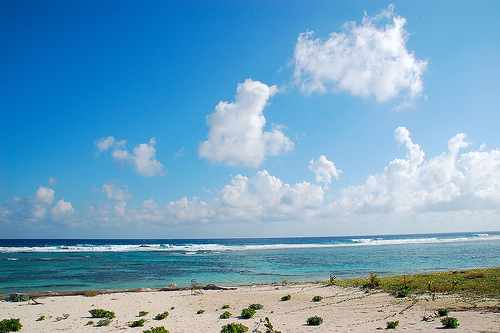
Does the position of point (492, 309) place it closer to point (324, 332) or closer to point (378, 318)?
point (378, 318)

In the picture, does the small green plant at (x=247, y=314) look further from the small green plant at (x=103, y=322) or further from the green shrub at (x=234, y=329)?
the small green plant at (x=103, y=322)

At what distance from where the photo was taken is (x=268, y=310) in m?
14.7

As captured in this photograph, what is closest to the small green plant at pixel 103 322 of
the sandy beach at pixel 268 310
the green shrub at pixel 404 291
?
the sandy beach at pixel 268 310

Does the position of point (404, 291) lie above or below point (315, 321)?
below

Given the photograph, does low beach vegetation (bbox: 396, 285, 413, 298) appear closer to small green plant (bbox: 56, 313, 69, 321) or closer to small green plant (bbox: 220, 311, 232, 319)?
small green plant (bbox: 220, 311, 232, 319)

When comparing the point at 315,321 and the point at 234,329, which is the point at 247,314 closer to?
the point at 234,329

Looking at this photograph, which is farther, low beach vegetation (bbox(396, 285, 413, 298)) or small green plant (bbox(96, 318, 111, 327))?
low beach vegetation (bbox(396, 285, 413, 298))

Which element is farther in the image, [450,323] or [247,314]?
[247,314]

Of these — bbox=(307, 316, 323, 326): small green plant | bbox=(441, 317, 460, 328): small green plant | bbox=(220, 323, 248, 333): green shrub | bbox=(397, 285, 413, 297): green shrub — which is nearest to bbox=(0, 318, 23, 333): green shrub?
bbox=(220, 323, 248, 333): green shrub

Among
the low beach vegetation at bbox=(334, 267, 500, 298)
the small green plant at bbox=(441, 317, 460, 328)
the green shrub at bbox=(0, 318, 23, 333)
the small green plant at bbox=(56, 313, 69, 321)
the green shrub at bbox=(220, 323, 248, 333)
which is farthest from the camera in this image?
the low beach vegetation at bbox=(334, 267, 500, 298)

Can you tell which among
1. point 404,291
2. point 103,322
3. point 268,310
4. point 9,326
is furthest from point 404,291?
point 9,326

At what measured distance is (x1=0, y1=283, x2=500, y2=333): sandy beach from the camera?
11.4 metres

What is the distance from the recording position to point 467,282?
1814 cm

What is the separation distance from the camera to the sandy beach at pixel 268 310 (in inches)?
447
